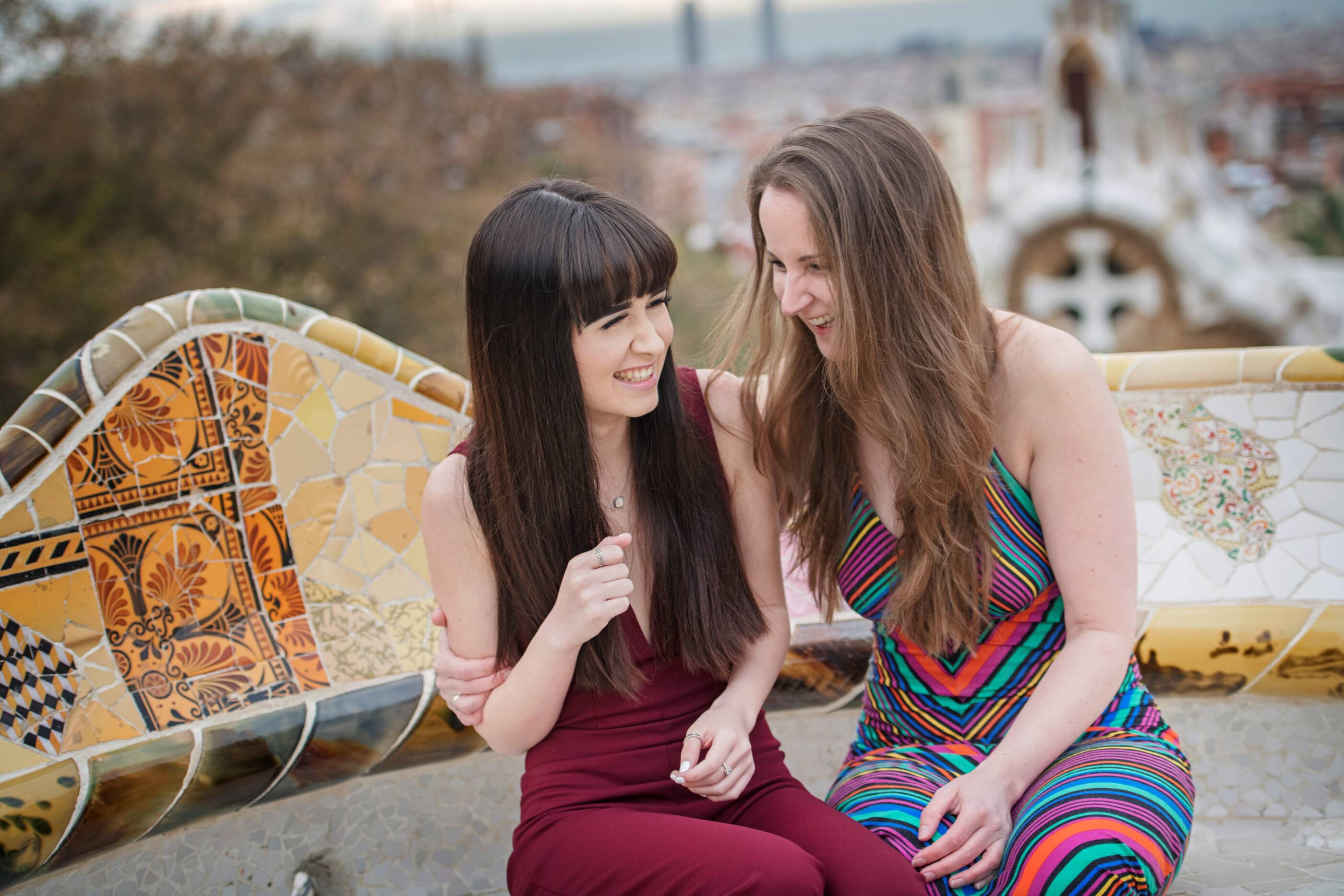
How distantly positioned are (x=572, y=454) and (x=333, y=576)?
A: 116 centimetres

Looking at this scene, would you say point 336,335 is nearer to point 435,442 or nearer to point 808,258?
point 435,442

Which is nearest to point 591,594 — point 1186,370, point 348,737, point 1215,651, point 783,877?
point 783,877

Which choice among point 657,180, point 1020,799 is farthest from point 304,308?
point 657,180

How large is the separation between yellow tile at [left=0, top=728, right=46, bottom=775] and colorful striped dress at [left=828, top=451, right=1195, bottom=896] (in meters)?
1.64

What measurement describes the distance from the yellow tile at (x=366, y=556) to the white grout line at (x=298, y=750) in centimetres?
41

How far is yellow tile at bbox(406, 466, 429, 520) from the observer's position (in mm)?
2914

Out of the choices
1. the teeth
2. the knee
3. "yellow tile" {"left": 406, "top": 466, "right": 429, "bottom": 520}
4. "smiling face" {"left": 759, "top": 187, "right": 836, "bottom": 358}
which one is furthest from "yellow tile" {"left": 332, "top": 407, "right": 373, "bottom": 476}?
the knee

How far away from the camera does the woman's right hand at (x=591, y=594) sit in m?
1.80

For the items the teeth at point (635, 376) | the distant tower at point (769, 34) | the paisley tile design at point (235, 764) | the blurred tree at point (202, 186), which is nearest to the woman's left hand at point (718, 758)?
the teeth at point (635, 376)

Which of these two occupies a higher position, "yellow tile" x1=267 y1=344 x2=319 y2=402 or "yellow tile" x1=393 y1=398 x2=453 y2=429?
"yellow tile" x1=267 y1=344 x2=319 y2=402

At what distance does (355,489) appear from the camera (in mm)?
2881

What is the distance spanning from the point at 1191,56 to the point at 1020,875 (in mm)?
52611

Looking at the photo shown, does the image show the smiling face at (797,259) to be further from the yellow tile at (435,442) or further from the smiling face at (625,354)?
the yellow tile at (435,442)

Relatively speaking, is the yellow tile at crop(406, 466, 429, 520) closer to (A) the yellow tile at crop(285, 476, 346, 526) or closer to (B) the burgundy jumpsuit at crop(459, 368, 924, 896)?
(A) the yellow tile at crop(285, 476, 346, 526)
